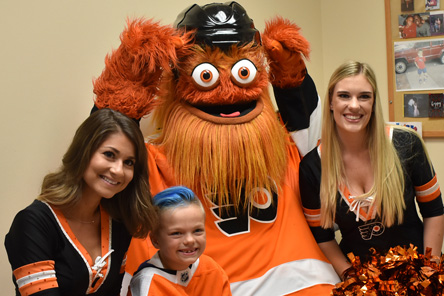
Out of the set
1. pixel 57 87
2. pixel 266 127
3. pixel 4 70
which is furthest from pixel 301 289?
pixel 4 70

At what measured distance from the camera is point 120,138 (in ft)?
4.39

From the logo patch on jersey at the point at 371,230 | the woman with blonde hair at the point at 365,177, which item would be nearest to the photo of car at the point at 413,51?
the woman with blonde hair at the point at 365,177

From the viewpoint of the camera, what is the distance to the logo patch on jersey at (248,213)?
1.78 m

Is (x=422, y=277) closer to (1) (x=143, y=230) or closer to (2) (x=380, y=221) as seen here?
(2) (x=380, y=221)

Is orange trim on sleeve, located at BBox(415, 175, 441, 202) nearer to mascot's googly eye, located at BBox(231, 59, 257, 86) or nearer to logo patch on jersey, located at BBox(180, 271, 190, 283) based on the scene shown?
mascot's googly eye, located at BBox(231, 59, 257, 86)

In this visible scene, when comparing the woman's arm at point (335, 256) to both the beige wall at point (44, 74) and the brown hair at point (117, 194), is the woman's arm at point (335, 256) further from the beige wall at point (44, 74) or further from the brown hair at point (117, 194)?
the beige wall at point (44, 74)

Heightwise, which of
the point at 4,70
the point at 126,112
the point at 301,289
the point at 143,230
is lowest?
the point at 301,289

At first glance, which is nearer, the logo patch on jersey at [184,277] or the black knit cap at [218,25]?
the logo patch on jersey at [184,277]

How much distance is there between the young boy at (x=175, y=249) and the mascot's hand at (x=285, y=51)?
700 millimetres

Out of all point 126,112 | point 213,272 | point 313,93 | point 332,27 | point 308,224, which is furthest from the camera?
point 332,27

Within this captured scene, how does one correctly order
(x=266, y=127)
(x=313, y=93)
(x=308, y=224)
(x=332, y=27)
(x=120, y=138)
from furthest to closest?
1. (x=332, y=27)
2. (x=313, y=93)
3. (x=308, y=224)
4. (x=266, y=127)
5. (x=120, y=138)

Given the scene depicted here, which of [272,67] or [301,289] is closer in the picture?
[301,289]

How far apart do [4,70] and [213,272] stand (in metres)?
0.86

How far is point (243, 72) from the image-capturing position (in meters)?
1.77
